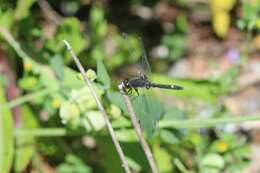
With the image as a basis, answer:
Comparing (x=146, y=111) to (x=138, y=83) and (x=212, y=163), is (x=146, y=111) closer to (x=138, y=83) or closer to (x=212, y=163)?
(x=138, y=83)

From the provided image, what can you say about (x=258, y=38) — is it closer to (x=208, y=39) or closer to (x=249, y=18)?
(x=208, y=39)

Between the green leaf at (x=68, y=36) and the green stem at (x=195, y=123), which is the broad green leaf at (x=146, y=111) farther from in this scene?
the green leaf at (x=68, y=36)

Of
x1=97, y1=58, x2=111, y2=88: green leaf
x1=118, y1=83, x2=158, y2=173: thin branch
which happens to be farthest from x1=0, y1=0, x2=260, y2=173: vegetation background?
x1=118, y1=83, x2=158, y2=173: thin branch

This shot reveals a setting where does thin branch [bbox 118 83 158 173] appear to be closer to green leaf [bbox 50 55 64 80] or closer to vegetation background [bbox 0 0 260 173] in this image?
vegetation background [bbox 0 0 260 173]

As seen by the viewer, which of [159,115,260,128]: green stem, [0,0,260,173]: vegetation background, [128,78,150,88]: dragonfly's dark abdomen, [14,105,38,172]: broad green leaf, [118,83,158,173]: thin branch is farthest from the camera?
[14,105,38,172]: broad green leaf

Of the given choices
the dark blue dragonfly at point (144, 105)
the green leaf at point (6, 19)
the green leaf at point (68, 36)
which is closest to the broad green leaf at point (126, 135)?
the dark blue dragonfly at point (144, 105)

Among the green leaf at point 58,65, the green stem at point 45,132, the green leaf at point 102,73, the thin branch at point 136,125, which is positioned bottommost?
the thin branch at point 136,125
